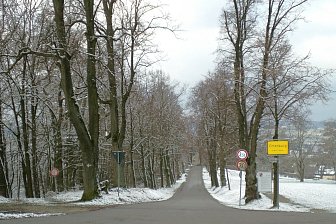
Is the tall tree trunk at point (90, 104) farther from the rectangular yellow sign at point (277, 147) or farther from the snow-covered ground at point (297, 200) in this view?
the snow-covered ground at point (297, 200)

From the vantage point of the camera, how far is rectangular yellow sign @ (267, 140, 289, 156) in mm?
24688

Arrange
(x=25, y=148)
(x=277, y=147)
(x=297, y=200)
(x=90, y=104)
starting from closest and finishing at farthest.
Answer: (x=90, y=104) < (x=277, y=147) < (x=25, y=148) < (x=297, y=200)

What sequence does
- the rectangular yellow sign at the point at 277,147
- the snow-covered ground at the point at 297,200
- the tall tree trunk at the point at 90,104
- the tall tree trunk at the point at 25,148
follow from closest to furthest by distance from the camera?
the tall tree trunk at the point at 90,104, the rectangular yellow sign at the point at 277,147, the snow-covered ground at the point at 297,200, the tall tree trunk at the point at 25,148

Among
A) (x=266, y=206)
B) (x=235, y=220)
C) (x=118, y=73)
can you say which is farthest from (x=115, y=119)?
(x=235, y=220)

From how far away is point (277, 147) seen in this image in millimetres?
24828

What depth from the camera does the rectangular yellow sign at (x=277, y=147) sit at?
81.0ft

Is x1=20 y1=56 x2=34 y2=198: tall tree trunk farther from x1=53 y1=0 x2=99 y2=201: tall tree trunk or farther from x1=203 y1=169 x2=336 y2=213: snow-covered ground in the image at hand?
x1=203 y1=169 x2=336 y2=213: snow-covered ground

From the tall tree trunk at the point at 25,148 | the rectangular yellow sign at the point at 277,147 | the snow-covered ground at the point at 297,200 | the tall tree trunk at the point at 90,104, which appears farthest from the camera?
the tall tree trunk at the point at 25,148

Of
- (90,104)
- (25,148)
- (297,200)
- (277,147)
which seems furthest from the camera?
(297,200)

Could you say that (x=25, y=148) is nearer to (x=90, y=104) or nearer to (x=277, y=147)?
(x=90, y=104)

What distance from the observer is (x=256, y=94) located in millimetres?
28766

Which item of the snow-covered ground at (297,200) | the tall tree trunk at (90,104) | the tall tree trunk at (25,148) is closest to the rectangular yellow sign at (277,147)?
the snow-covered ground at (297,200)

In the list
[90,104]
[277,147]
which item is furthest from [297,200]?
[90,104]

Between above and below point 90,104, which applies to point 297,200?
below
